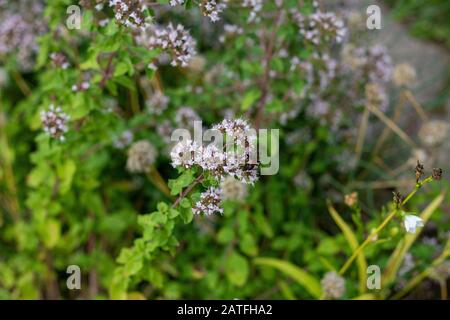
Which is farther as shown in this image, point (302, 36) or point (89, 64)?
point (302, 36)

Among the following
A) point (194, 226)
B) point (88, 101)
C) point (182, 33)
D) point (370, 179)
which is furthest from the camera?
point (370, 179)

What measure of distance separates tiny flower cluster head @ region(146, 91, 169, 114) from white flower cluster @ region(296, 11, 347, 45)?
25.7 inches

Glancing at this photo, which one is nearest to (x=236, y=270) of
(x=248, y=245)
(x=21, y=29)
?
(x=248, y=245)

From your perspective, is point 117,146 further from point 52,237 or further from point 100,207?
point 52,237

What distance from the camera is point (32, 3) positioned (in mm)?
2695

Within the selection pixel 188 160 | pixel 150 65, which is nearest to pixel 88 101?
pixel 150 65

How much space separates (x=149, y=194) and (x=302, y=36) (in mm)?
1041

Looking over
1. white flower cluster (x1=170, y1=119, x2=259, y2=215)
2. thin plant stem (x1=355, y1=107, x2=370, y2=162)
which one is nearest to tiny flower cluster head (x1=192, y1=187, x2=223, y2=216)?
white flower cluster (x1=170, y1=119, x2=259, y2=215)

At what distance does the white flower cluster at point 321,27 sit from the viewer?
2.09 m

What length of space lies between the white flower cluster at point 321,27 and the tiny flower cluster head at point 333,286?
0.88m

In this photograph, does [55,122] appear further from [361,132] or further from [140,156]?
[361,132]

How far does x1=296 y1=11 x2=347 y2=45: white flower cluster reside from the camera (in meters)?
2.09

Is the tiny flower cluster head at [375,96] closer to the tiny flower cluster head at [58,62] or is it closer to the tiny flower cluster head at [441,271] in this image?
the tiny flower cluster head at [441,271]

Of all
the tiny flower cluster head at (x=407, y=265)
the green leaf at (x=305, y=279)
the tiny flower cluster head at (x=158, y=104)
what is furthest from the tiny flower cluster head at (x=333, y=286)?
the tiny flower cluster head at (x=158, y=104)
